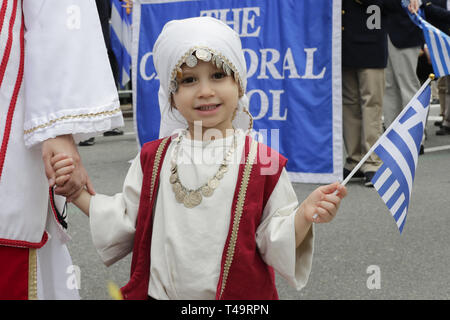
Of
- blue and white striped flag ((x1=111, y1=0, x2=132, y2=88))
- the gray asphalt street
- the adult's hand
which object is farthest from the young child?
blue and white striped flag ((x1=111, y1=0, x2=132, y2=88))

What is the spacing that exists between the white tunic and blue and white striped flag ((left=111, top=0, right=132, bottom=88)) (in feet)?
20.8

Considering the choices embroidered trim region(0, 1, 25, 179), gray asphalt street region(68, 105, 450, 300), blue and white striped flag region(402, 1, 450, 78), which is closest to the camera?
embroidered trim region(0, 1, 25, 179)

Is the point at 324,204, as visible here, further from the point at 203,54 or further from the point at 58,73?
the point at 58,73

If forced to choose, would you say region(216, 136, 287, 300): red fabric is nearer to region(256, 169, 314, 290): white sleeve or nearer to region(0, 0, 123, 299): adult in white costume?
region(256, 169, 314, 290): white sleeve

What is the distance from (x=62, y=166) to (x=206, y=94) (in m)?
0.45

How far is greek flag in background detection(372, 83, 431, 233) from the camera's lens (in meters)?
1.90

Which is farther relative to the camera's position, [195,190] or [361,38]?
[361,38]

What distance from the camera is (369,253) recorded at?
3.44 metres

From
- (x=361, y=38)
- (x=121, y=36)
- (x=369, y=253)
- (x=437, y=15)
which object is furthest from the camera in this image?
(x=121, y=36)

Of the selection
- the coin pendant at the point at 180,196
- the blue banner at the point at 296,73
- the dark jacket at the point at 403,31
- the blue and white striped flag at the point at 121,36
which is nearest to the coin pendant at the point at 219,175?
the coin pendant at the point at 180,196

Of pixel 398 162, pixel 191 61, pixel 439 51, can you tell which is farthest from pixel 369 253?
pixel 191 61
